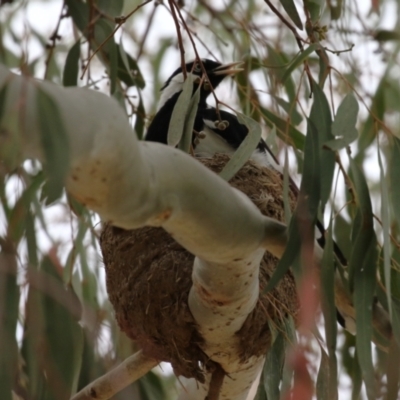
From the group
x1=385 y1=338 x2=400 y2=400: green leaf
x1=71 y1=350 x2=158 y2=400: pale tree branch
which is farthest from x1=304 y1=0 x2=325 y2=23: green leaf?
x1=71 y1=350 x2=158 y2=400: pale tree branch

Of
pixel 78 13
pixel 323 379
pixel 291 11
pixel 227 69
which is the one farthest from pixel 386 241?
pixel 227 69

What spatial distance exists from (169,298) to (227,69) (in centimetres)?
120

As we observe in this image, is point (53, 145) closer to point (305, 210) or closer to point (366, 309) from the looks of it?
point (305, 210)

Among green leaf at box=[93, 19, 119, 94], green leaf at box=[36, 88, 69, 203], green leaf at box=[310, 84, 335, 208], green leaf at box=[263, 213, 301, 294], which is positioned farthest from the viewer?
green leaf at box=[93, 19, 119, 94]

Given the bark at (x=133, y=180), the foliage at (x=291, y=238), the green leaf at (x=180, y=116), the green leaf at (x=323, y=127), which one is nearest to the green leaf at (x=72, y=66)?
the foliage at (x=291, y=238)

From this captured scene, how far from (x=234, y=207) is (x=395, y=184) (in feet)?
1.96

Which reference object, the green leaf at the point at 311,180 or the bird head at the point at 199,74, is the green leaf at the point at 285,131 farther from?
the green leaf at the point at 311,180

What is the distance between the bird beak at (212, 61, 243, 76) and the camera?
2.81 metres

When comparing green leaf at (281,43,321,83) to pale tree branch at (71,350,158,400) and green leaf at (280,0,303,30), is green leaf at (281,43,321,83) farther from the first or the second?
pale tree branch at (71,350,158,400)

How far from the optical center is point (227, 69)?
290 centimetres

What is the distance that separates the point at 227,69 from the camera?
9.50ft

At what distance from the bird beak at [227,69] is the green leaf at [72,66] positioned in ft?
1.97

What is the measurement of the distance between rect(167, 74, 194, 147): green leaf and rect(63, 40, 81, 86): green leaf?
0.70m

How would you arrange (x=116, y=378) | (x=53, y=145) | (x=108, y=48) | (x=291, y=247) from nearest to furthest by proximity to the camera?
(x=53, y=145) → (x=291, y=247) → (x=116, y=378) → (x=108, y=48)
